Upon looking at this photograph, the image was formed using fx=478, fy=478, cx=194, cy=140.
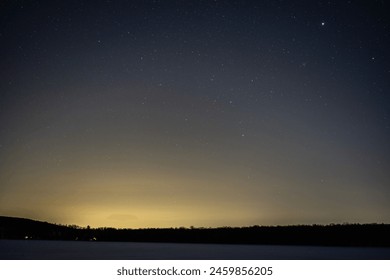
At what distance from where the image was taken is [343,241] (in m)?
184
